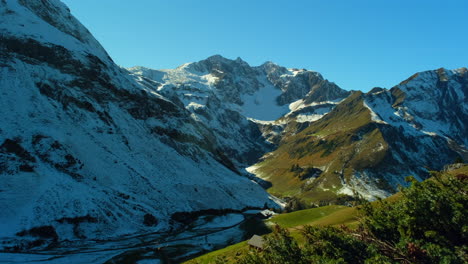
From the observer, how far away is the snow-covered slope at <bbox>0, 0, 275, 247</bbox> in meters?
78.0

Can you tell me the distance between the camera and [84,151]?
102m

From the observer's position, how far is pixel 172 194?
11112 centimetres

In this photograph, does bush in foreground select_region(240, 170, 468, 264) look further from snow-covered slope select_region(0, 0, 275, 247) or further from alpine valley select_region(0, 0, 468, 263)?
snow-covered slope select_region(0, 0, 275, 247)

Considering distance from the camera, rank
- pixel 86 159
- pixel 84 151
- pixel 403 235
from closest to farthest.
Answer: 1. pixel 403 235
2. pixel 86 159
3. pixel 84 151

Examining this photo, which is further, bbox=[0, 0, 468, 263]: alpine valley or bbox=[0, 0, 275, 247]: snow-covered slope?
bbox=[0, 0, 275, 247]: snow-covered slope

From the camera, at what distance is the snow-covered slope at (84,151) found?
78000 mm

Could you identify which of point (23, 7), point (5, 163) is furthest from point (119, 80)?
point (5, 163)

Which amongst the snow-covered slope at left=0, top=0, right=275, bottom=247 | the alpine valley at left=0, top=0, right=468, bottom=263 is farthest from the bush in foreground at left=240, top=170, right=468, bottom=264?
the snow-covered slope at left=0, top=0, right=275, bottom=247

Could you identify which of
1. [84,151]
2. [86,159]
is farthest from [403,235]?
[84,151]

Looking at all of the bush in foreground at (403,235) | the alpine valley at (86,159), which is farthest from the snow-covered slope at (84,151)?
the bush in foreground at (403,235)

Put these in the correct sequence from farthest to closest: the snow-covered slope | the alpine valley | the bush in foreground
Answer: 1. the snow-covered slope
2. the alpine valley
3. the bush in foreground

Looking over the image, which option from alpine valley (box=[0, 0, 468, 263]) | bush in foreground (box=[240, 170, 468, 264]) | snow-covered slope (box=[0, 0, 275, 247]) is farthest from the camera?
snow-covered slope (box=[0, 0, 275, 247])

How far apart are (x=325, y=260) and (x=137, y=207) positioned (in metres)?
89.4

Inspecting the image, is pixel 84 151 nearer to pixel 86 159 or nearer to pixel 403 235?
pixel 86 159
